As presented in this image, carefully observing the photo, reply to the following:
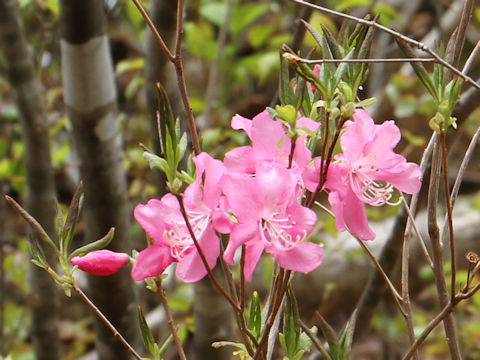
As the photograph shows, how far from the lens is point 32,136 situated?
139cm

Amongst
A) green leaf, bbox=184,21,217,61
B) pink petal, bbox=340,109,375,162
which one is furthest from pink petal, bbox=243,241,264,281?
green leaf, bbox=184,21,217,61

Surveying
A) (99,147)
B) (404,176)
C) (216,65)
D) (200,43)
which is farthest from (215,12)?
(404,176)

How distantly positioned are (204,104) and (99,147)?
94cm

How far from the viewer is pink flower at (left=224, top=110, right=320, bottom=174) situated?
1.83 ft

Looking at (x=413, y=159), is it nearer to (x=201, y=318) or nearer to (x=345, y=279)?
(x=345, y=279)

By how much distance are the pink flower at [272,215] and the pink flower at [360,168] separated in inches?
1.8

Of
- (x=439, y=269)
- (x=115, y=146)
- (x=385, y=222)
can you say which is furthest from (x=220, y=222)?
(x=385, y=222)

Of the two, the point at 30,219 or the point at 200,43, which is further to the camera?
the point at 200,43

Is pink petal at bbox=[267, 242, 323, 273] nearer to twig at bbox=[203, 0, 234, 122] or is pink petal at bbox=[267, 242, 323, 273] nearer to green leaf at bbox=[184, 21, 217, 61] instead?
twig at bbox=[203, 0, 234, 122]

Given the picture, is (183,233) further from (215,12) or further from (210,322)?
→ (215,12)

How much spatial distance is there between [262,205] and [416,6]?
2025mm

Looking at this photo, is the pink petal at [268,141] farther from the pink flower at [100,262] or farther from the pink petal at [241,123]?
the pink flower at [100,262]

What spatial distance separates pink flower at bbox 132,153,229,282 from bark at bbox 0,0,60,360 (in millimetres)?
882

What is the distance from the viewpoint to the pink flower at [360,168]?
567 millimetres
